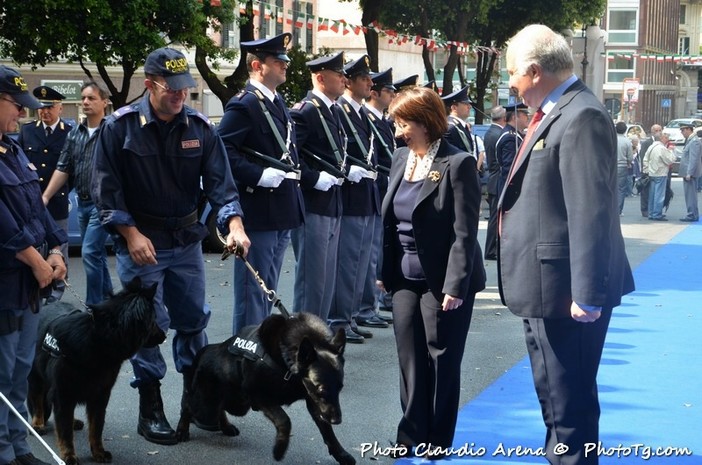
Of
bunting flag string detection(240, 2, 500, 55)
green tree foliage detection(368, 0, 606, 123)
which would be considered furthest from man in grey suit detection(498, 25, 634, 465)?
green tree foliage detection(368, 0, 606, 123)

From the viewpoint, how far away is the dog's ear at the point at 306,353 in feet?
17.2

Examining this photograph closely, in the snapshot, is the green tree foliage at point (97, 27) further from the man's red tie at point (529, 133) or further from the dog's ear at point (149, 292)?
the man's red tie at point (529, 133)

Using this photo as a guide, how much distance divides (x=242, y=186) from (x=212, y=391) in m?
1.70

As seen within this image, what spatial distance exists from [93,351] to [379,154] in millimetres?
5326

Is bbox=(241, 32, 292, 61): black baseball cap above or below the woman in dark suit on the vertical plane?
above

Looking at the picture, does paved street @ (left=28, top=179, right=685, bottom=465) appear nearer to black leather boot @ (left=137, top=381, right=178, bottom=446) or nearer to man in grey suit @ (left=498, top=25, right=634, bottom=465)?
black leather boot @ (left=137, top=381, right=178, bottom=446)

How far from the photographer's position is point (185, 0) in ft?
66.1

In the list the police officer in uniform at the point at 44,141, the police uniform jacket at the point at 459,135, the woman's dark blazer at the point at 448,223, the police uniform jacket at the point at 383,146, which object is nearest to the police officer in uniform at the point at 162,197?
the woman's dark blazer at the point at 448,223

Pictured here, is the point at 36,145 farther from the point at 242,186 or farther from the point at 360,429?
the point at 360,429

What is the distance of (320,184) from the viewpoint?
8195 millimetres

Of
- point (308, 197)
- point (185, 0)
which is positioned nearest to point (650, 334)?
point (308, 197)

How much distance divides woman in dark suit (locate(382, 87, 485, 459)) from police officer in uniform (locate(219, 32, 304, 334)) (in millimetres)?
1291

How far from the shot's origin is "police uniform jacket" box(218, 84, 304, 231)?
7.11 m

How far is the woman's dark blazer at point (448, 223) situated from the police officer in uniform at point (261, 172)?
63.2 inches
